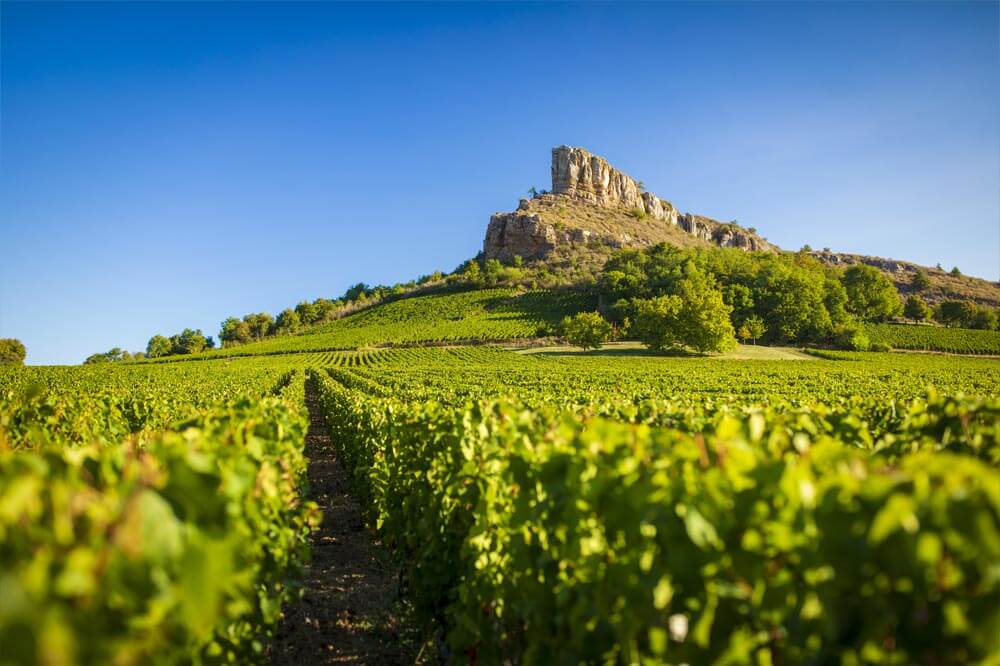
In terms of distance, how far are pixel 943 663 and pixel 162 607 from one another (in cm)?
227

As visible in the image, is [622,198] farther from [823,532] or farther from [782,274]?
[823,532]

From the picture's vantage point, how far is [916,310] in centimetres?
8325

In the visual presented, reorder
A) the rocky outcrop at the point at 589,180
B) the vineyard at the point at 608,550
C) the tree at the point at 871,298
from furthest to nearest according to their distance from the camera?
the rocky outcrop at the point at 589,180
the tree at the point at 871,298
the vineyard at the point at 608,550

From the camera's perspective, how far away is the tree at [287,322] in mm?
112800

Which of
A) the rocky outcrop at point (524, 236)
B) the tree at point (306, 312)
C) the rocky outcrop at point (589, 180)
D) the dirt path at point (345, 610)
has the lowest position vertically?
the dirt path at point (345, 610)

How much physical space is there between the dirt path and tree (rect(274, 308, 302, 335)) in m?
110

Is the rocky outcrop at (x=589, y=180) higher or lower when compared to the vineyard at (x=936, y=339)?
higher

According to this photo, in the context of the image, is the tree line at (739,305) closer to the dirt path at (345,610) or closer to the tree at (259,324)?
the dirt path at (345,610)

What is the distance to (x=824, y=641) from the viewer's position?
174 centimetres

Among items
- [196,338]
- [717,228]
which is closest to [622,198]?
[717,228]

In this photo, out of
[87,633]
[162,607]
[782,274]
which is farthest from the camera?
[782,274]

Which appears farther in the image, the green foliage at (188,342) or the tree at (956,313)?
the green foliage at (188,342)

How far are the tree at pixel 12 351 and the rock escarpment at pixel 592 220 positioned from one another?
4042 inches

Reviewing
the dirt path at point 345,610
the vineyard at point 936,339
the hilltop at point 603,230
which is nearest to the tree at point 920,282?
the hilltop at point 603,230
